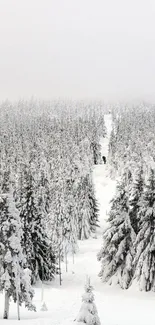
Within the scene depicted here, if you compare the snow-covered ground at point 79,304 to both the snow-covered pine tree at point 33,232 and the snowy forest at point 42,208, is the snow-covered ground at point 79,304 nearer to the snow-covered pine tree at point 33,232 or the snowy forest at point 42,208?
the snowy forest at point 42,208

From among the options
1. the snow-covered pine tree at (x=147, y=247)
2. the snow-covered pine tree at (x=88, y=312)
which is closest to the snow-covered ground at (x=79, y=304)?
the snow-covered pine tree at (x=147, y=247)

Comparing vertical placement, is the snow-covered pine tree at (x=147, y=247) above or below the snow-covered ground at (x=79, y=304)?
above

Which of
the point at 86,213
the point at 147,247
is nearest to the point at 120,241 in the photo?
the point at 147,247

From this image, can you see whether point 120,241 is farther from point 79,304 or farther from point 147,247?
point 79,304

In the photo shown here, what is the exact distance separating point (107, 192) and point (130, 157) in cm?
1406

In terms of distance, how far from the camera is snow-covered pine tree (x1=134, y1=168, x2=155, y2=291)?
123 ft

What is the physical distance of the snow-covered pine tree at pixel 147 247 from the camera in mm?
37625

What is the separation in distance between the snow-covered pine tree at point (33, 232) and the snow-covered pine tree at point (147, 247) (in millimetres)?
10932

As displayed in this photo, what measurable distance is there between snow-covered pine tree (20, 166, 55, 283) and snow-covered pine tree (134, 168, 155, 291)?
35.9ft

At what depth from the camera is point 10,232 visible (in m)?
28.7

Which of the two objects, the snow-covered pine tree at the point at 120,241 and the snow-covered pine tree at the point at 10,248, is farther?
the snow-covered pine tree at the point at 120,241

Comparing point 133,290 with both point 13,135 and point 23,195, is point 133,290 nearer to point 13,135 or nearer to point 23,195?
point 23,195

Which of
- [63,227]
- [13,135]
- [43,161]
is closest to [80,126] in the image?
[13,135]

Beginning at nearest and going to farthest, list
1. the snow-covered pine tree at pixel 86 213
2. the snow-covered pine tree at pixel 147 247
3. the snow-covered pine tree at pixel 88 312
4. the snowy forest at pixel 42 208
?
1. the snow-covered pine tree at pixel 88 312
2. the snowy forest at pixel 42 208
3. the snow-covered pine tree at pixel 147 247
4. the snow-covered pine tree at pixel 86 213
